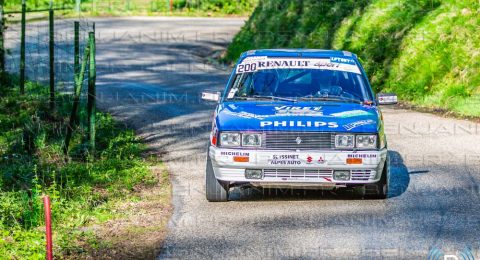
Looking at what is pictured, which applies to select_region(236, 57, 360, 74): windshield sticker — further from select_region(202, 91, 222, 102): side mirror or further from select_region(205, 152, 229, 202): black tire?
select_region(205, 152, 229, 202): black tire

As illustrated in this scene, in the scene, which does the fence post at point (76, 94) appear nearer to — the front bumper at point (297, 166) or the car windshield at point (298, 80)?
the car windshield at point (298, 80)

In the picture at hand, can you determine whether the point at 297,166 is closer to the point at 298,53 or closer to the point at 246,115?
the point at 246,115

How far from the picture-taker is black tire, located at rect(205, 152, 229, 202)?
33.4 ft

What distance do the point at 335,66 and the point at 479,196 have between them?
7.48 ft

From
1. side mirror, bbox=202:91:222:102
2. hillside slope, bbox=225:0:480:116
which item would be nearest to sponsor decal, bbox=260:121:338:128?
side mirror, bbox=202:91:222:102

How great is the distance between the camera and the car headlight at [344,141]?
32.1 ft

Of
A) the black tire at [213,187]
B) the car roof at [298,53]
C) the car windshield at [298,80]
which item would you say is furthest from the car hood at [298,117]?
the car roof at [298,53]

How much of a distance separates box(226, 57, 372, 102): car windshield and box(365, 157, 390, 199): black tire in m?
1.05

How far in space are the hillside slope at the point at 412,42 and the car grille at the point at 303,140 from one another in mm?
A: 7921

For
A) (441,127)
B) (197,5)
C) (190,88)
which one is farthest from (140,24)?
(441,127)

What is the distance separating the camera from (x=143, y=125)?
1658 centimetres

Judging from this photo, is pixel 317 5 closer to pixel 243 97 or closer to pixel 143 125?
pixel 143 125

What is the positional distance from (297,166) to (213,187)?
1076 mm

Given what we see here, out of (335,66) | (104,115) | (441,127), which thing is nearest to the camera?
(335,66)
